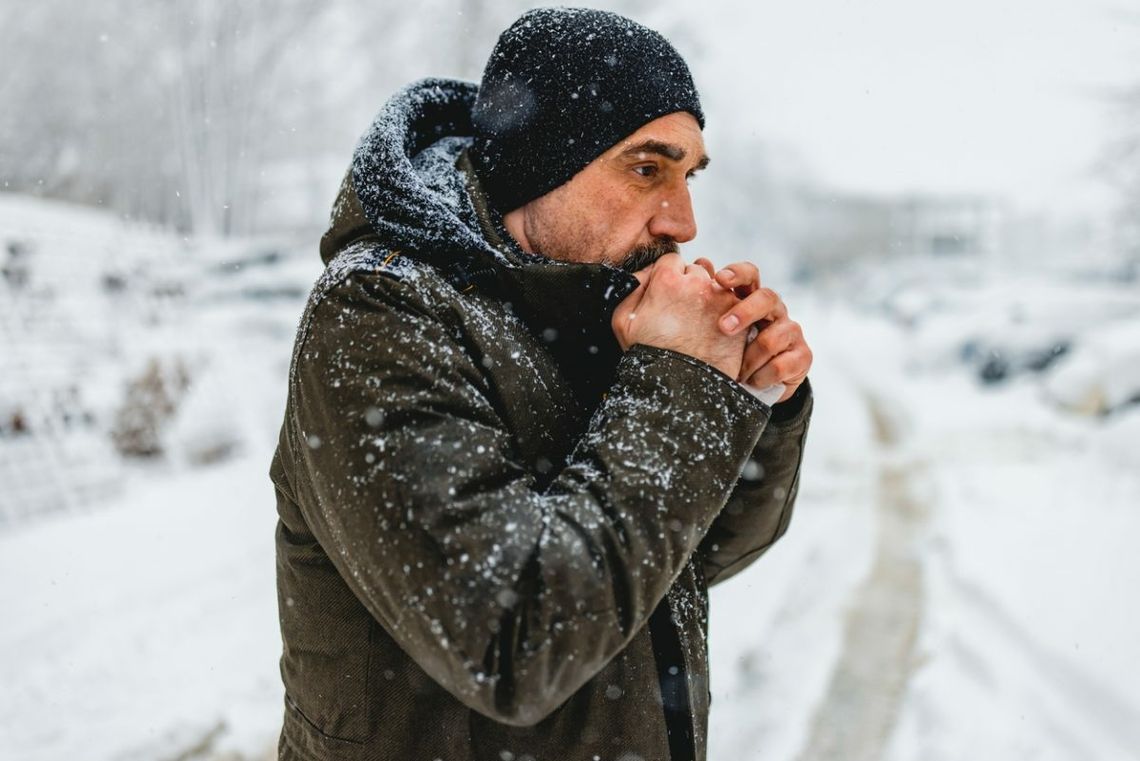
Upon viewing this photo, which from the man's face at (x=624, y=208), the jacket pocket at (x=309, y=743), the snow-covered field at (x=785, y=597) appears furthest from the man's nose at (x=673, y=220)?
the snow-covered field at (x=785, y=597)

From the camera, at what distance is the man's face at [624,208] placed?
1.47m

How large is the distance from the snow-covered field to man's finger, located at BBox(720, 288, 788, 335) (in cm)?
283

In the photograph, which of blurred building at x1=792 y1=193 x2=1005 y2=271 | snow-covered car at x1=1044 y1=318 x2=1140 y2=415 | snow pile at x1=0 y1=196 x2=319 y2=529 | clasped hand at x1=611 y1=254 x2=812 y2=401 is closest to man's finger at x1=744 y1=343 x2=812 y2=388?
clasped hand at x1=611 y1=254 x2=812 y2=401

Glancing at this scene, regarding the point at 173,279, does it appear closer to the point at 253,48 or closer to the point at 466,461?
the point at 253,48

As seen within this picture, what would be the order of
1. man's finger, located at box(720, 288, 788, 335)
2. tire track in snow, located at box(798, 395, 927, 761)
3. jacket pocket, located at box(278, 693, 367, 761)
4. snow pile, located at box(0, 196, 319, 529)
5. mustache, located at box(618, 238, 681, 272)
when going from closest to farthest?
man's finger, located at box(720, 288, 788, 335) → jacket pocket, located at box(278, 693, 367, 761) → mustache, located at box(618, 238, 681, 272) → tire track in snow, located at box(798, 395, 927, 761) → snow pile, located at box(0, 196, 319, 529)

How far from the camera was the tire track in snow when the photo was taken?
352 cm

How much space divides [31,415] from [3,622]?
3.09m

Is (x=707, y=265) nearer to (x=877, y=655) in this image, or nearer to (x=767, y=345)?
(x=767, y=345)

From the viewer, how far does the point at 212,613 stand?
4629 millimetres

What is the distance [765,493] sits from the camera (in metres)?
1.58

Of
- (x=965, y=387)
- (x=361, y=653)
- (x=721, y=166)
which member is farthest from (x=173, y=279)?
(x=721, y=166)

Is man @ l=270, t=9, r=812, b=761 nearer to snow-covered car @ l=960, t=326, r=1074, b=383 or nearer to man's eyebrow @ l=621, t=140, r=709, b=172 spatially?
man's eyebrow @ l=621, t=140, r=709, b=172

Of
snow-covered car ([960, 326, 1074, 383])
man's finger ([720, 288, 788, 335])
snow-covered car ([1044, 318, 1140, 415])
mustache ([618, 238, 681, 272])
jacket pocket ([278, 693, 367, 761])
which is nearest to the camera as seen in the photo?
man's finger ([720, 288, 788, 335])

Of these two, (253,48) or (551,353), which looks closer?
(551,353)
